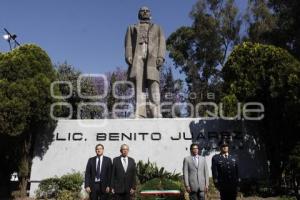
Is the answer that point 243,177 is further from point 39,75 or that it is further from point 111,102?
point 111,102

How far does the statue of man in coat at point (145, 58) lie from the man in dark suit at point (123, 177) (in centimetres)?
618

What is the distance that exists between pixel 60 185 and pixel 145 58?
516cm

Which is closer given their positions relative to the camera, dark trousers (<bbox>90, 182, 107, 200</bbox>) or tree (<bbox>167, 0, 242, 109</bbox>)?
dark trousers (<bbox>90, 182, 107, 200</bbox>)

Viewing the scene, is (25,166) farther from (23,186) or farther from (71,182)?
(71,182)

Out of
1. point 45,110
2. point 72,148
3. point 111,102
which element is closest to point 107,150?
point 72,148

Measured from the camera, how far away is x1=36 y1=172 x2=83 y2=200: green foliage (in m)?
12.0

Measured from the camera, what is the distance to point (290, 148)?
1235 centimetres

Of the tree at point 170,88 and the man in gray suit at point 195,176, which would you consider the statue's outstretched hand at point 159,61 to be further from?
the tree at point 170,88

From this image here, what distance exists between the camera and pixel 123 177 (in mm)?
7418

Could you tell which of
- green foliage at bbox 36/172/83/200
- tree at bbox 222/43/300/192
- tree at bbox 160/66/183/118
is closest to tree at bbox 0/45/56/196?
green foliage at bbox 36/172/83/200

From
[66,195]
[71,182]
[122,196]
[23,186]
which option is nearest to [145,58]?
[71,182]

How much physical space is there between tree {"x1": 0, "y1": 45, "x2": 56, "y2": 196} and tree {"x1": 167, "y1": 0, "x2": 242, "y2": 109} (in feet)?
63.8

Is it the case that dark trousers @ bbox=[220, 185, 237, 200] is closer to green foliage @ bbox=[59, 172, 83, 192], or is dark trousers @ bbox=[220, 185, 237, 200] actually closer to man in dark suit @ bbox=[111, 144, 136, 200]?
man in dark suit @ bbox=[111, 144, 136, 200]

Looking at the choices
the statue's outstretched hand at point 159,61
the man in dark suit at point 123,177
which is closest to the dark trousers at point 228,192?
the man in dark suit at point 123,177
